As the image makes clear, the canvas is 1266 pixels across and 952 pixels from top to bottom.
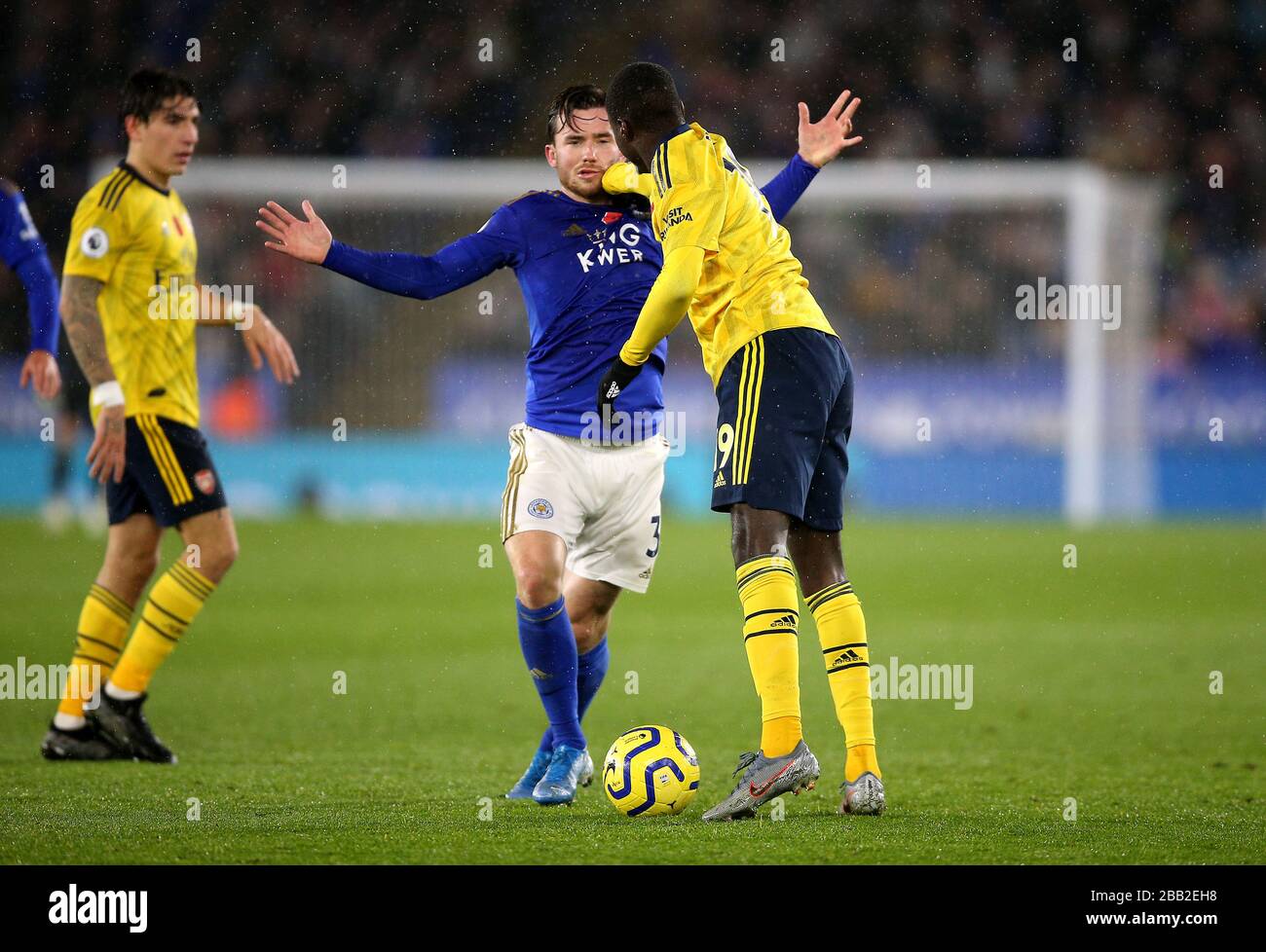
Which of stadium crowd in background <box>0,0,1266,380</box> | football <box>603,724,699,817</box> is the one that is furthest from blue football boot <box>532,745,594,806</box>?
stadium crowd in background <box>0,0,1266,380</box>

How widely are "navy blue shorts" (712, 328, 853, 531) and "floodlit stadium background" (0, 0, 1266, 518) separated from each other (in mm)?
11680

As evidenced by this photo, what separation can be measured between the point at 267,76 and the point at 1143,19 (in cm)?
1241

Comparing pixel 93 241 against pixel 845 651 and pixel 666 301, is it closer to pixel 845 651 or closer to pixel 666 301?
pixel 666 301

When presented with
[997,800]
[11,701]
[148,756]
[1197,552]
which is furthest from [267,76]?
[997,800]

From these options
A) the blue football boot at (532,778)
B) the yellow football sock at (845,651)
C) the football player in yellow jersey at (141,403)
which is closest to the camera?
the yellow football sock at (845,651)

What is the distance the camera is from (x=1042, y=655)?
30.1 feet

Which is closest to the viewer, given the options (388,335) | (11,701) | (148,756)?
(148,756)

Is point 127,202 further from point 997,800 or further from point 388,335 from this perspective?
point 388,335

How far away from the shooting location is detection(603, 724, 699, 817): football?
15.3ft

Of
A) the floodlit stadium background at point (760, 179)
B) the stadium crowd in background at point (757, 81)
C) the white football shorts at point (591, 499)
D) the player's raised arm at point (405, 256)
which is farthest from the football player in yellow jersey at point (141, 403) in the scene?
the stadium crowd in background at point (757, 81)

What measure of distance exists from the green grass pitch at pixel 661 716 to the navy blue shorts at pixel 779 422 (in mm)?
963

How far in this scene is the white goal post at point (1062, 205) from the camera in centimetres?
1717

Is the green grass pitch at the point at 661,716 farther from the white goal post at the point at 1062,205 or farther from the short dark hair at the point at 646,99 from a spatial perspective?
the white goal post at the point at 1062,205

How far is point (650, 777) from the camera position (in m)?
4.66
